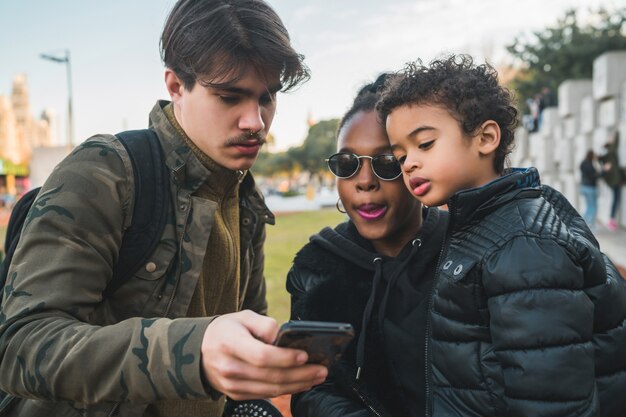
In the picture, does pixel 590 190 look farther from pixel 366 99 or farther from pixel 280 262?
pixel 366 99

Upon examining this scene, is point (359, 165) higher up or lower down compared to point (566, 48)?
lower down

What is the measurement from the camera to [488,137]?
192cm

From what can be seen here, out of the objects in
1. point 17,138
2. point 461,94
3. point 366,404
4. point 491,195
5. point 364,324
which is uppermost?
point 17,138

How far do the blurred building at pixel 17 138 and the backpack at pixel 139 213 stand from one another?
54.7 m

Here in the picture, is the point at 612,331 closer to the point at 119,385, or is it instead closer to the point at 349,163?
the point at 349,163

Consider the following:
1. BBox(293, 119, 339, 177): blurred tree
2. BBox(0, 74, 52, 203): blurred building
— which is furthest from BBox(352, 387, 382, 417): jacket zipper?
BBox(0, 74, 52, 203): blurred building

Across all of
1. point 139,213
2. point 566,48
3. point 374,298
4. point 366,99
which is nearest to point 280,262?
point 366,99

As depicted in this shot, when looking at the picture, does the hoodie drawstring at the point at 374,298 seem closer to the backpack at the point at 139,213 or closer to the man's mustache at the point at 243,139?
the man's mustache at the point at 243,139

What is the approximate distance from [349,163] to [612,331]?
113cm

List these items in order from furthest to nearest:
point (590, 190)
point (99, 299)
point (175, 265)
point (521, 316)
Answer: point (590, 190)
point (175, 265)
point (99, 299)
point (521, 316)

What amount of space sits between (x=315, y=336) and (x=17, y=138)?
236ft

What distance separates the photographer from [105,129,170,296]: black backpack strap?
5.67ft

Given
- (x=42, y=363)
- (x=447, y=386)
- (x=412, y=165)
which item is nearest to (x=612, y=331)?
(x=447, y=386)

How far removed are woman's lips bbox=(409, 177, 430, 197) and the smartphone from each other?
3.12 feet
